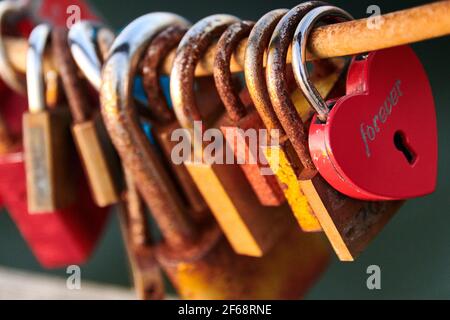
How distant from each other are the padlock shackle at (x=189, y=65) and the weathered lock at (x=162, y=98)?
43 millimetres

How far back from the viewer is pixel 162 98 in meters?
Answer: 0.67

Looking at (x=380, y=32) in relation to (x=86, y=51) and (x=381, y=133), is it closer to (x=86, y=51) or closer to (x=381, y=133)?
(x=381, y=133)

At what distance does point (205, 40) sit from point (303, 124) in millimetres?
144

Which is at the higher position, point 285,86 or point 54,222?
point 285,86

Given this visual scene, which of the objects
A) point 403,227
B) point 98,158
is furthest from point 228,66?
point 403,227

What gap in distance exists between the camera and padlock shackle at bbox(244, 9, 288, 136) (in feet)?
1.79

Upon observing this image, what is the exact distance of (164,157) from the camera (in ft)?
2.33

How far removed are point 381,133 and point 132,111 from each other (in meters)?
0.27

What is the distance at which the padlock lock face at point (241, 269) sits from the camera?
0.73 m

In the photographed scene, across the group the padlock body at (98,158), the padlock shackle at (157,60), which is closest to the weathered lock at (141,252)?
the padlock body at (98,158)

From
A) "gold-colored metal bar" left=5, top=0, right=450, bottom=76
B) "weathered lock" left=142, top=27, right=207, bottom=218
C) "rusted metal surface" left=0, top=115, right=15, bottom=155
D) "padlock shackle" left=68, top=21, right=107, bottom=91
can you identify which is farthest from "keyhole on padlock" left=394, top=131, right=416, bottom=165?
"rusted metal surface" left=0, top=115, right=15, bottom=155

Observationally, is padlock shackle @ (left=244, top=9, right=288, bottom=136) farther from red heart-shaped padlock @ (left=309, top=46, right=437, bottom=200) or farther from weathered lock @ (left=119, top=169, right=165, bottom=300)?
weathered lock @ (left=119, top=169, right=165, bottom=300)

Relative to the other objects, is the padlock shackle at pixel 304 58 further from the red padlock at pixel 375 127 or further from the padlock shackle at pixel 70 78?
the padlock shackle at pixel 70 78
